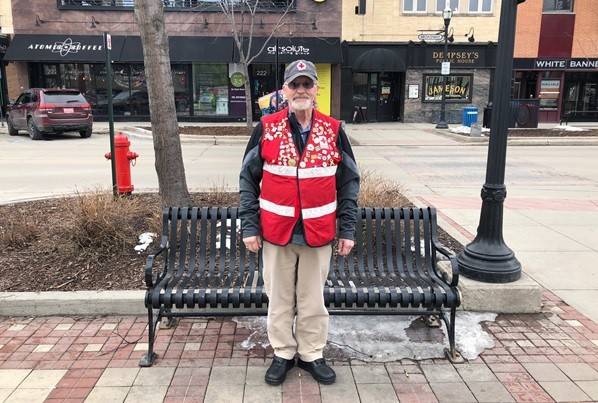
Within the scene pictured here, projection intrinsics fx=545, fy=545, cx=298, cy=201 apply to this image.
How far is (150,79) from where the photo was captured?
5816 mm

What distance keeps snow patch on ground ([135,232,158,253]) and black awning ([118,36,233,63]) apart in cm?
1961

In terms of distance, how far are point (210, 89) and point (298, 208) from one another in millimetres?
23244

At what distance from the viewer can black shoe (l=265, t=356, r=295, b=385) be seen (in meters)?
3.38

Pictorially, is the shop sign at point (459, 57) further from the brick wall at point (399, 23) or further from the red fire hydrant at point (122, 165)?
Result: the red fire hydrant at point (122, 165)

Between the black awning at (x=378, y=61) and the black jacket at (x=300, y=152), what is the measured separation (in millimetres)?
21925

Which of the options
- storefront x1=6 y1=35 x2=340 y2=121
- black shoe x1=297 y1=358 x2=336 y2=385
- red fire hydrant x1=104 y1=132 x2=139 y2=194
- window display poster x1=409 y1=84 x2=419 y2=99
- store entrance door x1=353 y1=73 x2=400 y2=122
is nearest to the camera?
black shoe x1=297 y1=358 x2=336 y2=385

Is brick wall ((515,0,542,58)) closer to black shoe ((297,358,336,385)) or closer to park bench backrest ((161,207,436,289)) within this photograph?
park bench backrest ((161,207,436,289))

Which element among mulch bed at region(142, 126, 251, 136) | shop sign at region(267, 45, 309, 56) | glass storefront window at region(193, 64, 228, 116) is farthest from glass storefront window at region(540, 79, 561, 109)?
glass storefront window at region(193, 64, 228, 116)

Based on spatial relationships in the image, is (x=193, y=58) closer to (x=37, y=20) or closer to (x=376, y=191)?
(x=37, y=20)

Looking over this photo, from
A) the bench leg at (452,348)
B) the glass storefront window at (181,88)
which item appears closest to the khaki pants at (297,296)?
the bench leg at (452,348)

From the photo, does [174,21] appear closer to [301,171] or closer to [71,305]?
[71,305]

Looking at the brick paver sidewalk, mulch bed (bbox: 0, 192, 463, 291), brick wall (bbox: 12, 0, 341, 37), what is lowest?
the brick paver sidewalk

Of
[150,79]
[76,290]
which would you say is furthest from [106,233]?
[150,79]

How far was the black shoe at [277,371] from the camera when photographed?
3.38 metres
